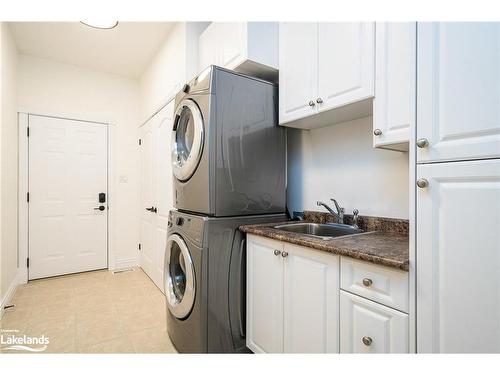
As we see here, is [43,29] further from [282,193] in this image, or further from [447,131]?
[447,131]

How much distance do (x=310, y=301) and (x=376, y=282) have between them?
0.36 m

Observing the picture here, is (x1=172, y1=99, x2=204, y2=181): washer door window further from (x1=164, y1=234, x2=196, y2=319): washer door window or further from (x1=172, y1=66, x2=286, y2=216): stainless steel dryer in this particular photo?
(x1=164, y1=234, x2=196, y2=319): washer door window

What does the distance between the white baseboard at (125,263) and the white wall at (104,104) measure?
0.5 inches

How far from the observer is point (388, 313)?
976mm

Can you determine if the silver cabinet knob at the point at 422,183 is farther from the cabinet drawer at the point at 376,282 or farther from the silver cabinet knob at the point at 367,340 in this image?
the silver cabinet knob at the point at 367,340

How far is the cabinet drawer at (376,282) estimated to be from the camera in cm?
94

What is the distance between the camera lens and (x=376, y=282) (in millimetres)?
1017

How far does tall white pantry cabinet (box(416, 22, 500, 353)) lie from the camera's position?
75 centimetres

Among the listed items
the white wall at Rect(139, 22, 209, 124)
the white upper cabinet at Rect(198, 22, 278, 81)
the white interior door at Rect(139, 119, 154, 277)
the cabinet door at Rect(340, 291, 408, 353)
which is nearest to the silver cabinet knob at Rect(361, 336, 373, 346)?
the cabinet door at Rect(340, 291, 408, 353)

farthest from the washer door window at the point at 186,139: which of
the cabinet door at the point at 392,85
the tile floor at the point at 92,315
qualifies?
the tile floor at the point at 92,315

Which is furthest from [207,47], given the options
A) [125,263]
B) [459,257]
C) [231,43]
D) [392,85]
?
[125,263]

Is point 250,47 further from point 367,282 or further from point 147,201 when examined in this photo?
point 147,201
